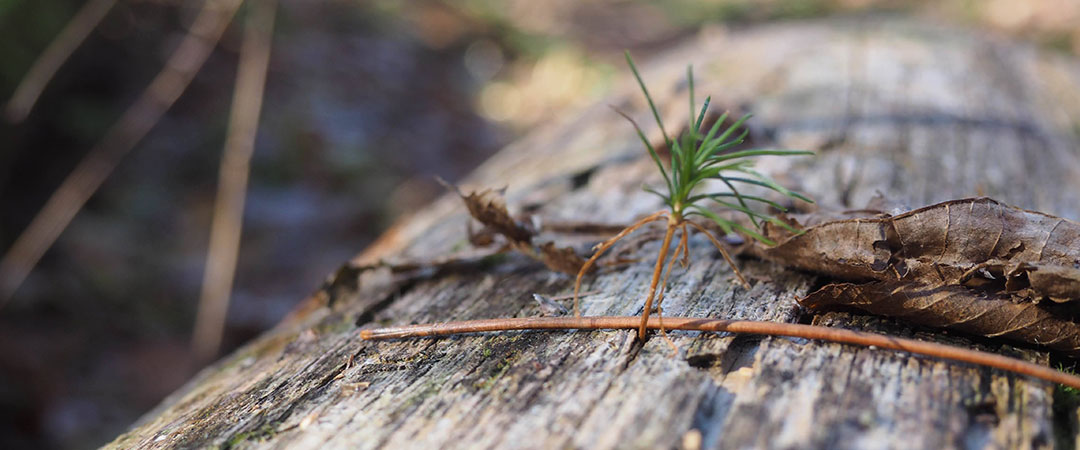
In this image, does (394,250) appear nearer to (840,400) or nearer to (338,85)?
(840,400)

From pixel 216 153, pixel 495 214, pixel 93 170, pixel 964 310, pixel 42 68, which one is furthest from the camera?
pixel 216 153

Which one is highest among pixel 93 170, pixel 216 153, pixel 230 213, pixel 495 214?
pixel 216 153

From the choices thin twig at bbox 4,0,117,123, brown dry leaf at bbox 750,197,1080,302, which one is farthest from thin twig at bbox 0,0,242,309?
brown dry leaf at bbox 750,197,1080,302

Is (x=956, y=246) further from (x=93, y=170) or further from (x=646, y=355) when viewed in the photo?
(x=93, y=170)

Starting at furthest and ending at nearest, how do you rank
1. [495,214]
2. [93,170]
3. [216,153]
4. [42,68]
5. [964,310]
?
[216,153]
[93,170]
[42,68]
[495,214]
[964,310]

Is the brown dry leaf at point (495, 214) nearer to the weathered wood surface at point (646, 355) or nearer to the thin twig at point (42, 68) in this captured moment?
the weathered wood surface at point (646, 355)

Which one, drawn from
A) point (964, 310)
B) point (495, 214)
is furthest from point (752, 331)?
point (495, 214)

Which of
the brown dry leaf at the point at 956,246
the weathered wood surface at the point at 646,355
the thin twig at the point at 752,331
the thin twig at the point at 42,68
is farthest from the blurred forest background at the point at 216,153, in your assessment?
the brown dry leaf at the point at 956,246
